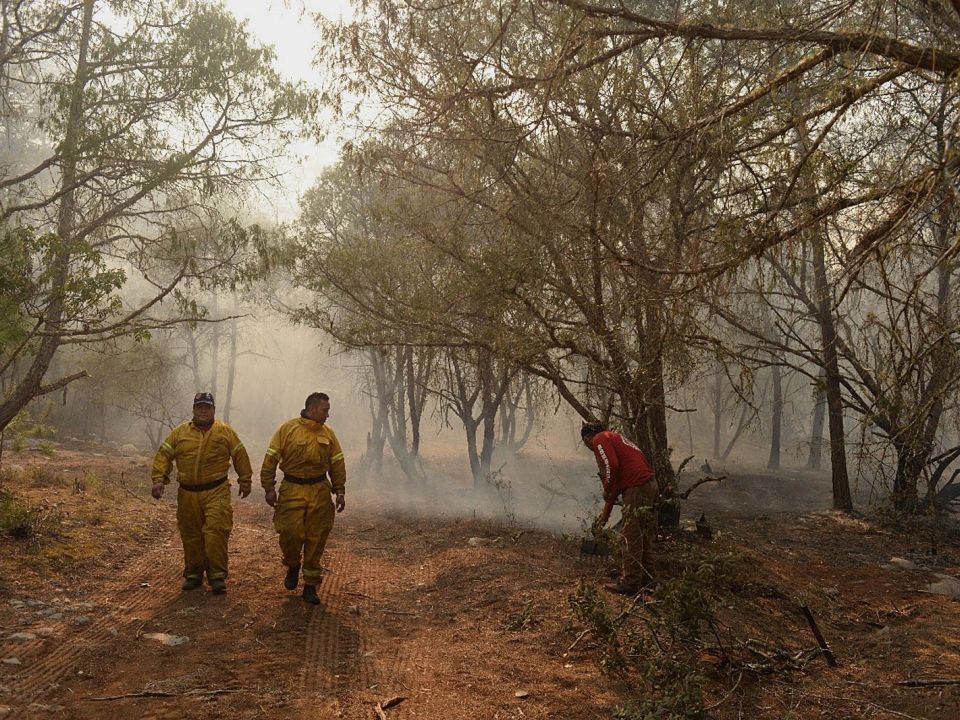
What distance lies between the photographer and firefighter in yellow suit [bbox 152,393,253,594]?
255 inches

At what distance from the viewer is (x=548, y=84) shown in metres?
4.83

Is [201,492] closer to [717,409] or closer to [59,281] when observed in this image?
[59,281]

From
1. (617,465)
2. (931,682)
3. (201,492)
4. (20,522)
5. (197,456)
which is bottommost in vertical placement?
(931,682)

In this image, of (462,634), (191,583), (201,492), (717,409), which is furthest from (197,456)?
(717,409)

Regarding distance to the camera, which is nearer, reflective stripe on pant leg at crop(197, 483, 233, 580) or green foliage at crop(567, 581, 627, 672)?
green foliage at crop(567, 581, 627, 672)

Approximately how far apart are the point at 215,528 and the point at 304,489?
0.91 metres

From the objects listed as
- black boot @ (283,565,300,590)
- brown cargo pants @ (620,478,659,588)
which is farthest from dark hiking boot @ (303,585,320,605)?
brown cargo pants @ (620,478,659,588)

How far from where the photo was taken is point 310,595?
20.8 feet

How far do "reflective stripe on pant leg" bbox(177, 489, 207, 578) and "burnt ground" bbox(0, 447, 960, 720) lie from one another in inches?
12.4

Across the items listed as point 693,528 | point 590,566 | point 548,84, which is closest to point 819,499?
point 693,528

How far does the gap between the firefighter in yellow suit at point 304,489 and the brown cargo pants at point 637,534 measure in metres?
2.64

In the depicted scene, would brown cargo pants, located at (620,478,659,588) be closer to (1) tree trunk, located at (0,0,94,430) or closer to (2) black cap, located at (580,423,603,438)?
(2) black cap, located at (580,423,603,438)

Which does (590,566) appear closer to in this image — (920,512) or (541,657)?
(541,657)

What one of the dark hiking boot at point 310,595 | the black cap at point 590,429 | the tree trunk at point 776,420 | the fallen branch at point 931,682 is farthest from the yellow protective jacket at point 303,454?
the tree trunk at point 776,420
